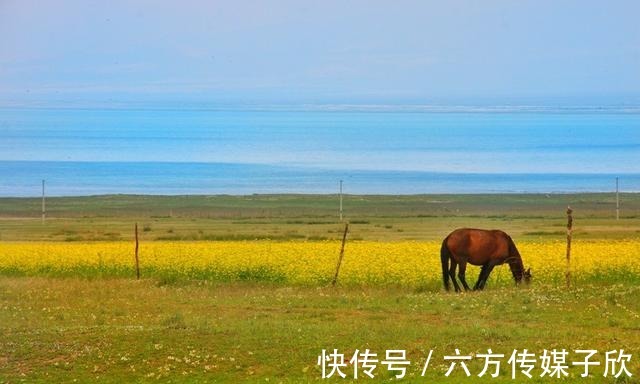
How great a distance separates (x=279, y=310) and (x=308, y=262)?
8301mm

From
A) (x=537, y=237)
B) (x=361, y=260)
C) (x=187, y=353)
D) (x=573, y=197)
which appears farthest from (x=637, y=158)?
(x=187, y=353)

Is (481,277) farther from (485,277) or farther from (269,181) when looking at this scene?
(269,181)

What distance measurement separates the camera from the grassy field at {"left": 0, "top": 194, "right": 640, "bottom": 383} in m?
15.6

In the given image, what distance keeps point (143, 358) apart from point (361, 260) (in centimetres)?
1369

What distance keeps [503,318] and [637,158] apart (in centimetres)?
17175

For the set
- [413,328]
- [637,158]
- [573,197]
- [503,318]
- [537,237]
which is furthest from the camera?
[637,158]

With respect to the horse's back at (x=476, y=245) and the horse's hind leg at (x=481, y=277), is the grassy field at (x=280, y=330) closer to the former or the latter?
the horse's hind leg at (x=481, y=277)

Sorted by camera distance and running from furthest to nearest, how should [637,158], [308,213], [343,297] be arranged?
[637,158] < [308,213] < [343,297]

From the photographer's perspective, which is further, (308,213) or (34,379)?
(308,213)

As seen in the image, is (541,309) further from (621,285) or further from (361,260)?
(361,260)

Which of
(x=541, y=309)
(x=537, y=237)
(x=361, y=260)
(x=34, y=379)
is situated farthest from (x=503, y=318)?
(x=537, y=237)

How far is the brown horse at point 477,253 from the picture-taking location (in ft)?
80.4

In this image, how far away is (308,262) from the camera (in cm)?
2922

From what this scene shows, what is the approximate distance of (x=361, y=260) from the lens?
96.0 ft
